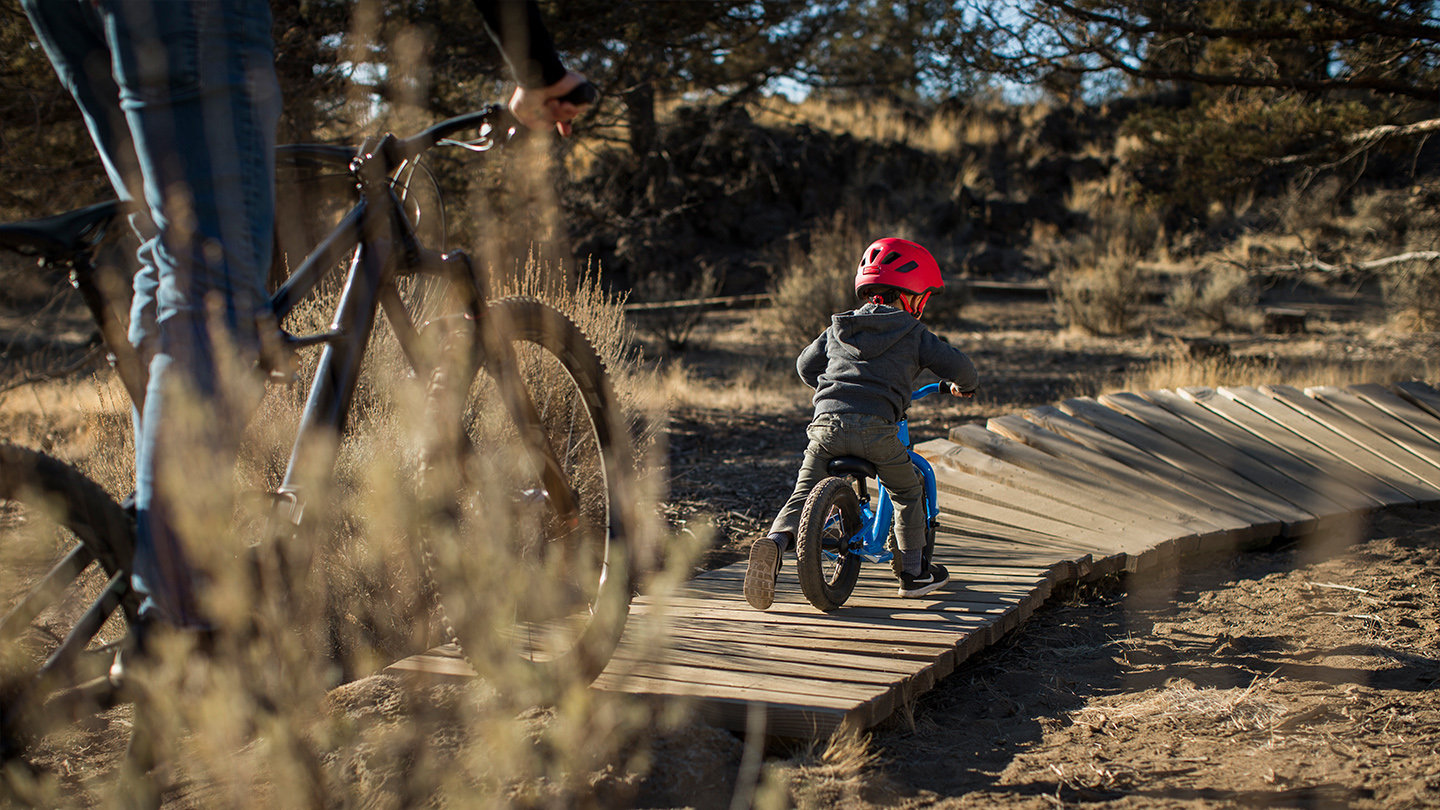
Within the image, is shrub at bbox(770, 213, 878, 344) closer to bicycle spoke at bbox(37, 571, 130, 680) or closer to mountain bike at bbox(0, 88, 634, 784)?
mountain bike at bbox(0, 88, 634, 784)

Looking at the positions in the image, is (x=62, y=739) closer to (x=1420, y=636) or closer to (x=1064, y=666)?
(x=1064, y=666)

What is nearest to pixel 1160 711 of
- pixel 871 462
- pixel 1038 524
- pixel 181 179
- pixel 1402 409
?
pixel 871 462

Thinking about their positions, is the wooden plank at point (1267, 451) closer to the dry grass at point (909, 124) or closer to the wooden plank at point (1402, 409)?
the wooden plank at point (1402, 409)

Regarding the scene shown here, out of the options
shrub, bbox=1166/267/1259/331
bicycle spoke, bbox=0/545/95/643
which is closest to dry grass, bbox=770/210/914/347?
shrub, bbox=1166/267/1259/331

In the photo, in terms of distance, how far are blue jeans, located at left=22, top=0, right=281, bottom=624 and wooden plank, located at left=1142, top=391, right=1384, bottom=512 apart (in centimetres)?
454

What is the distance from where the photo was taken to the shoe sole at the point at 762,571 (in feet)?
9.78

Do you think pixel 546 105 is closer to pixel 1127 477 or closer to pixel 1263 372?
pixel 1127 477

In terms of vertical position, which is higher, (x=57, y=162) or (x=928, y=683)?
(x=57, y=162)

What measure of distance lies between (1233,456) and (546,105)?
165 inches

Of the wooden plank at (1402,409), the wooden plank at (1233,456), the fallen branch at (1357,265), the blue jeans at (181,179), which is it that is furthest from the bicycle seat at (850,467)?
the fallen branch at (1357,265)

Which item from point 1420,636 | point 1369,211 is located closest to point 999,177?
point 1369,211

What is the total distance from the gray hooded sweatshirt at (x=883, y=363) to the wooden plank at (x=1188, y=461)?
196cm

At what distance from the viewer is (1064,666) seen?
3.11 metres

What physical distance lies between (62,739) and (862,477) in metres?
2.46
